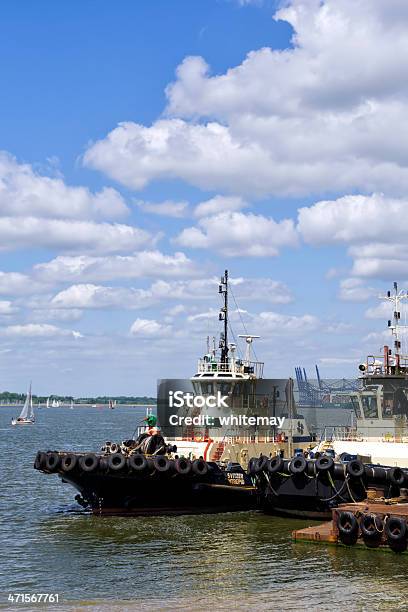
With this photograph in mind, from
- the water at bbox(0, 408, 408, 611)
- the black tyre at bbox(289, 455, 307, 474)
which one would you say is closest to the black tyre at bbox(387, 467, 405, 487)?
the black tyre at bbox(289, 455, 307, 474)

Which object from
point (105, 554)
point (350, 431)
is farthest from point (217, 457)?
point (105, 554)

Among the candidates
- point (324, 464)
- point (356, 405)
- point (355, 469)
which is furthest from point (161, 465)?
point (356, 405)

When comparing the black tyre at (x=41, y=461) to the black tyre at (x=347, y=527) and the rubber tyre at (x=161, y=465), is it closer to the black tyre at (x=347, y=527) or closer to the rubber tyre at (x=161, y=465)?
the rubber tyre at (x=161, y=465)

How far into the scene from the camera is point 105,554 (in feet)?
75.3

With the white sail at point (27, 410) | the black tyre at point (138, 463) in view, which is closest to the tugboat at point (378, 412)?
the black tyre at point (138, 463)

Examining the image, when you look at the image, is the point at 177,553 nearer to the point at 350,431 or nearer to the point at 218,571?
the point at 218,571

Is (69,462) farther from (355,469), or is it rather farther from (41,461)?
(355,469)

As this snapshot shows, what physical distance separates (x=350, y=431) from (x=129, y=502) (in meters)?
10.3

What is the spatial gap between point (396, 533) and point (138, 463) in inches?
389

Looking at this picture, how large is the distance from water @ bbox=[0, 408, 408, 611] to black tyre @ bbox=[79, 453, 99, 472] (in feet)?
6.05

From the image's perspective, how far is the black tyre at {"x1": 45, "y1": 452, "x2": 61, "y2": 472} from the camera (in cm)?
2866

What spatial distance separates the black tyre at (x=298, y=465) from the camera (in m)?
28.3

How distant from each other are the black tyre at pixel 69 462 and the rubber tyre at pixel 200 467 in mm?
4214

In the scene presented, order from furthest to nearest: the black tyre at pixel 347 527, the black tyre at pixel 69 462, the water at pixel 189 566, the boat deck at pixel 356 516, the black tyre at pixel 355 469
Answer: the black tyre at pixel 69 462
the black tyre at pixel 355 469
the black tyre at pixel 347 527
the boat deck at pixel 356 516
the water at pixel 189 566
